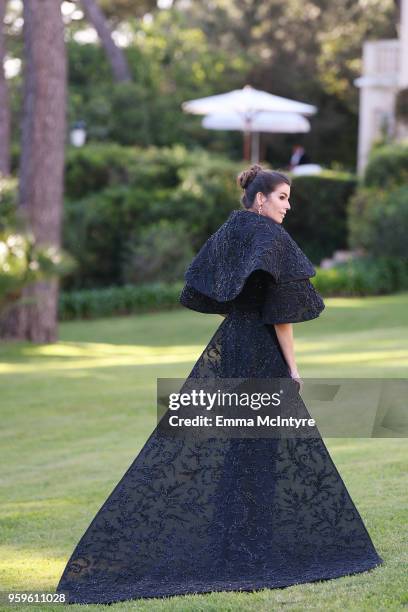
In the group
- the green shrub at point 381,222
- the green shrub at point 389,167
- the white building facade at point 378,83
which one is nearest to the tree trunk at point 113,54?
the white building facade at point 378,83

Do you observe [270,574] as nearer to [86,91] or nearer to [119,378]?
[119,378]

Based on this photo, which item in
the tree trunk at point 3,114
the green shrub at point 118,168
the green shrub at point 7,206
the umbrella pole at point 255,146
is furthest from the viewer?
the umbrella pole at point 255,146

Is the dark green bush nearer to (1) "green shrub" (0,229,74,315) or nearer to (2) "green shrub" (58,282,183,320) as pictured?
(2) "green shrub" (58,282,183,320)

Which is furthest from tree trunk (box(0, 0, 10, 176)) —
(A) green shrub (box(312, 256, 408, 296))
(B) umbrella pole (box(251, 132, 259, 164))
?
(B) umbrella pole (box(251, 132, 259, 164))

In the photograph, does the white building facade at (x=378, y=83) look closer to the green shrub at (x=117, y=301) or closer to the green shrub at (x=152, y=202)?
the green shrub at (x=152, y=202)

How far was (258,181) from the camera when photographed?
480cm

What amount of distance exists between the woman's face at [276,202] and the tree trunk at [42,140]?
1180 cm

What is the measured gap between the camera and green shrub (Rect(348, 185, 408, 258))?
2058 centimetres

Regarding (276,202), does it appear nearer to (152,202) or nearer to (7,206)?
(7,206)

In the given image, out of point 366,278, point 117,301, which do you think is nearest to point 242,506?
point 117,301

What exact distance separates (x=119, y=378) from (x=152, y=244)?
934 centimetres

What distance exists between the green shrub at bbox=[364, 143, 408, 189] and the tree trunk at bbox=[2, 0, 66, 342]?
25.0 feet

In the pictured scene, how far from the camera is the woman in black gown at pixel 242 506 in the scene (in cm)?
462

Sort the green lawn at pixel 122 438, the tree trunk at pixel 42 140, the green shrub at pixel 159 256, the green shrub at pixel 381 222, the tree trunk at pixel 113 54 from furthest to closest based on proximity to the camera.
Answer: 1. the tree trunk at pixel 113 54
2. the green shrub at pixel 159 256
3. the green shrub at pixel 381 222
4. the tree trunk at pixel 42 140
5. the green lawn at pixel 122 438
